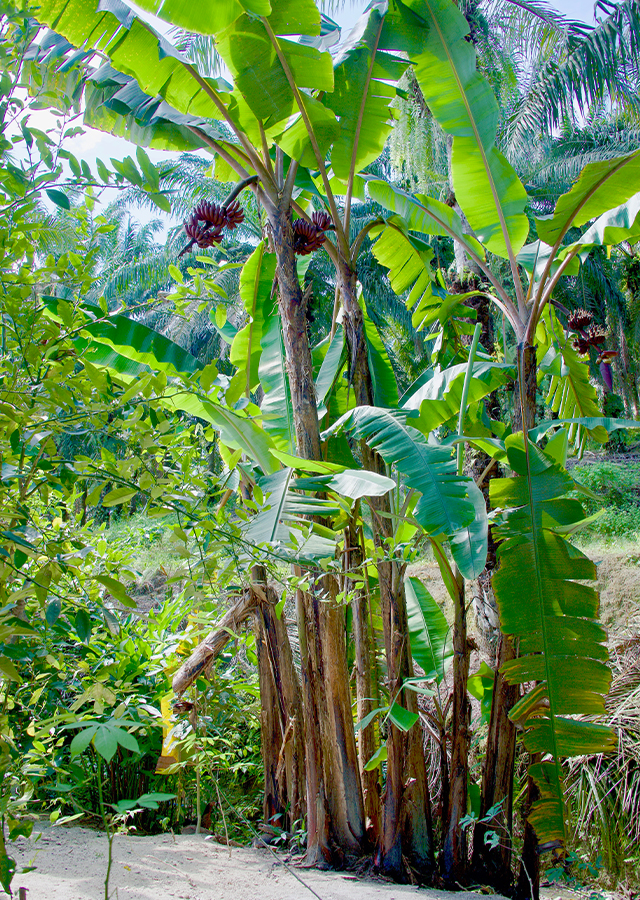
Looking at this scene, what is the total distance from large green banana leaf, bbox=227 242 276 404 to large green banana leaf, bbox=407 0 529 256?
1.13 meters

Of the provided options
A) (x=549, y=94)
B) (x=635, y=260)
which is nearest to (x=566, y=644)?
(x=549, y=94)

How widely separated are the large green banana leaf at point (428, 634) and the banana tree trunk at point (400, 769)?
0.49 meters

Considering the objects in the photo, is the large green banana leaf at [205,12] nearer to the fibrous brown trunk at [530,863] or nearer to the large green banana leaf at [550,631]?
the large green banana leaf at [550,631]

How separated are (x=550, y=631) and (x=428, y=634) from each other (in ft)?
3.60

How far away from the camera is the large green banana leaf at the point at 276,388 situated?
10.3ft

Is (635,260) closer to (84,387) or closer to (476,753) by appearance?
(476,753)

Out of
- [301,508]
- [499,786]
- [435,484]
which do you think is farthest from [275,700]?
[435,484]

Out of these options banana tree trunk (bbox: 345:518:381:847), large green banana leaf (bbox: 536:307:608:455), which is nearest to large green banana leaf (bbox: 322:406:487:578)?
banana tree trunk (bbox: 345:518:381:847)

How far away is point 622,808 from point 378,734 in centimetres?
168

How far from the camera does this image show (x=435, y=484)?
2.18 m

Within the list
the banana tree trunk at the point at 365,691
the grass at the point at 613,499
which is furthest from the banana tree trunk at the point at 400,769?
the grass at the point at 613,499

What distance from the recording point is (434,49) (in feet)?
9.72

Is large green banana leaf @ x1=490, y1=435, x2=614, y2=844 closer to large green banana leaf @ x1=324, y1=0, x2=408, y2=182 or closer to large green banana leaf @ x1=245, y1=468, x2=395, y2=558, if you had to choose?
large green banana leaf @ x1=245, y1=468, x2=395, y2=558

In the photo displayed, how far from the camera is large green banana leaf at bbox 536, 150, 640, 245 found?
2.75 m
